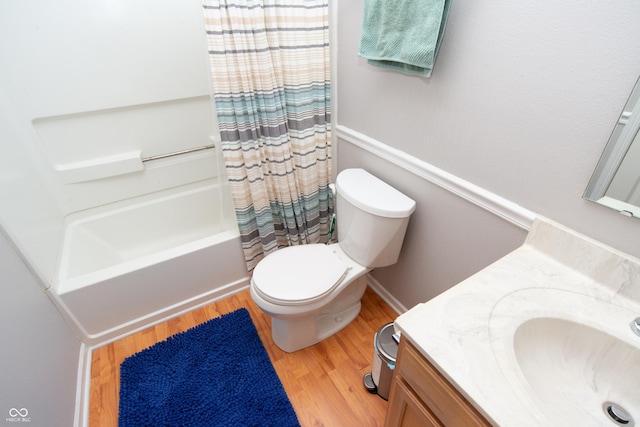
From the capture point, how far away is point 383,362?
4.16ft

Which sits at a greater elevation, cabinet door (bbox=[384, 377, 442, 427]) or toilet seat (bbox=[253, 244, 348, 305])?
cabinet door (bbox=[384, 377, 442, 427])

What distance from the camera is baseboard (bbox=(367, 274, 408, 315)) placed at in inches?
68.2

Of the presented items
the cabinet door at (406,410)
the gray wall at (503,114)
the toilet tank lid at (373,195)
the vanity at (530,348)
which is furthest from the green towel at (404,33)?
the cabinet door at (406,410)

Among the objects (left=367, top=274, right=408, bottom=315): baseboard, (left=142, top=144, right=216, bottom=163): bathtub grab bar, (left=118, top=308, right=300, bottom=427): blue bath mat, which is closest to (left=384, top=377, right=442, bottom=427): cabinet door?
(left=118, top=308, right=300, bottom=427): blue bath mat

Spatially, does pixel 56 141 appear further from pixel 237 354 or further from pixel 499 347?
pixel 499 347

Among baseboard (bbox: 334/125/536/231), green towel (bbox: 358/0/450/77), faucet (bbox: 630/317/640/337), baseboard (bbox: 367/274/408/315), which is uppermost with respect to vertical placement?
green towel (bbox: 358/0/450/77)

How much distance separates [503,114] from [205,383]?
1604mm

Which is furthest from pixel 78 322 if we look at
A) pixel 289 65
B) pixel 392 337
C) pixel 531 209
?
pixel 531 209

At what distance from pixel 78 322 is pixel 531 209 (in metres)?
1.95

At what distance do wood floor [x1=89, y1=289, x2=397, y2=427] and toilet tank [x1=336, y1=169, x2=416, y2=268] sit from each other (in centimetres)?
44

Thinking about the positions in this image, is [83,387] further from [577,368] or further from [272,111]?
[577,368]

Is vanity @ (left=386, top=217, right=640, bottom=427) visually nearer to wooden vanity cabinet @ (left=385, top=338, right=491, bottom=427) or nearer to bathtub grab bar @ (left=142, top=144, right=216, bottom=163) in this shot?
wooden vanity cabinet @ (left=385, top=338, right=491, bottom=427)

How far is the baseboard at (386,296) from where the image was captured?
173 centimetres

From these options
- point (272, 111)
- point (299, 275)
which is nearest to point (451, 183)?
point (299, 275)
